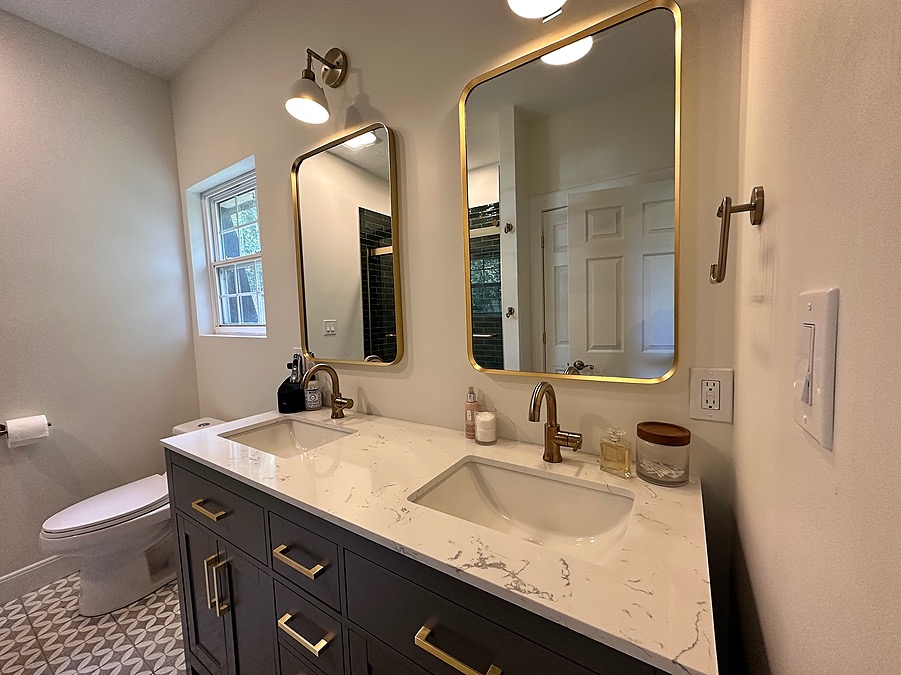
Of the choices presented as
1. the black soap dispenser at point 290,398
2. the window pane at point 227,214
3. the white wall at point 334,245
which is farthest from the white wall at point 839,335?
the window pane at point 227,214

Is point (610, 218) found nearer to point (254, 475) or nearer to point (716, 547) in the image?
point (716, 547)

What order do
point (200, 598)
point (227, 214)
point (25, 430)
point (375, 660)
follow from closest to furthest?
point (375, 660) < point (200, 598) < point (25, 430) < point (227, 214)

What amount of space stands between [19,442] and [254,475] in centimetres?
170

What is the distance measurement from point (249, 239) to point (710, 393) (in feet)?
7.86

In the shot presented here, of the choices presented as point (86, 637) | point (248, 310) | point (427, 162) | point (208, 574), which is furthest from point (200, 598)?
point (427, 162)

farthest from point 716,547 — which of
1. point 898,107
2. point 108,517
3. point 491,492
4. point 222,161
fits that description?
point 222,161

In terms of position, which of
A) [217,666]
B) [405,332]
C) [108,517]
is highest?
[405,332]

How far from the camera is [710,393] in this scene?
0.89 metres

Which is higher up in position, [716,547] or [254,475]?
[254,475]

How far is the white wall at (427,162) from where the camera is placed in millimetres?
870

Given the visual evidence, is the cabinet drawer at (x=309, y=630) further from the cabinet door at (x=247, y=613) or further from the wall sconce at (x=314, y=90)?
the wall sconce at (x=314, y=90)

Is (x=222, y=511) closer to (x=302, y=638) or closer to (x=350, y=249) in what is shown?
(x=302, y=638)

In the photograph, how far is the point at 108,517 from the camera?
1.58 meters

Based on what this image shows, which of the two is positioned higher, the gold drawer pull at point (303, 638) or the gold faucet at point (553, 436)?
the gold faucet at point (553, 436)
